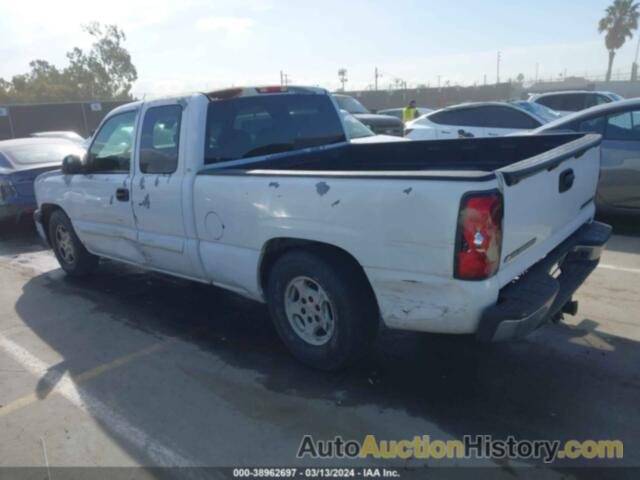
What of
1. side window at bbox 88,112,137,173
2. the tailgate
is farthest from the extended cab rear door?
the tailgate

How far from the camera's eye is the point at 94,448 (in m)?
2.91

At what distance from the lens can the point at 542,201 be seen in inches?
118

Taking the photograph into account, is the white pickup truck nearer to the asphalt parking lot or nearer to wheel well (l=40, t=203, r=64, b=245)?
the asphalt parking lot

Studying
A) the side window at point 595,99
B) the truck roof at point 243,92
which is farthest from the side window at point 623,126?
the side window at point 595,99

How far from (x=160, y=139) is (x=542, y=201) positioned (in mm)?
3004

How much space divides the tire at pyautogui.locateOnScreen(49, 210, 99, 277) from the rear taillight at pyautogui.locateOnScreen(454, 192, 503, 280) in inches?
184

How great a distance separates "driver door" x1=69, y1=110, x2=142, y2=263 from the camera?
4676 mm

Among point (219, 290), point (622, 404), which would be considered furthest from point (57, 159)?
point (622, 404)

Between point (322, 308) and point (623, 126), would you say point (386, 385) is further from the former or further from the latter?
point (623, 126)

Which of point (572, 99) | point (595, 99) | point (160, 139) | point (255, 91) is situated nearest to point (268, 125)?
point (255, 91)

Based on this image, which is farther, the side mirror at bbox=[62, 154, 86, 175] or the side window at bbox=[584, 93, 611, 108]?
the side window at bbox=[584, 93, 611, 108]

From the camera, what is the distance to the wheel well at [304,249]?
3199 millimetres

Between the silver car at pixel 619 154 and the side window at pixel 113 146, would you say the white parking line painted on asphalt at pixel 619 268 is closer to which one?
the silver car at pixel 619 154

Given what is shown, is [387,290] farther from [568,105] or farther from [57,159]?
[568,105]
